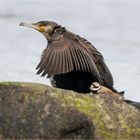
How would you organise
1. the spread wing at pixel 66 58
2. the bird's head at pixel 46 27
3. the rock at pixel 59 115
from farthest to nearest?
the bird's head at pixel 46 27 < the spread wing at pixel 66 58 < the rock at pixel 59 115

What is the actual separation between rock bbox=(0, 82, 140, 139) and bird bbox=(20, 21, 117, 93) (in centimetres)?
156

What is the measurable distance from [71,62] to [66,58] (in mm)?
129

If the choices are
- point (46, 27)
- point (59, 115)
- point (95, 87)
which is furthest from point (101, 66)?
point (59, 115)

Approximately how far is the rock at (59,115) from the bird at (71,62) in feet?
5.12

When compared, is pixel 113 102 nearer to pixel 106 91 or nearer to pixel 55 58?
pixel 106 91

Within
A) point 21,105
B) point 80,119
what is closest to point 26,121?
point 21,105

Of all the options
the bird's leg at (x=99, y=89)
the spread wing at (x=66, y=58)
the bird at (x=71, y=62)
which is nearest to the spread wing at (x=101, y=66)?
the bird at (x=71, y=62)

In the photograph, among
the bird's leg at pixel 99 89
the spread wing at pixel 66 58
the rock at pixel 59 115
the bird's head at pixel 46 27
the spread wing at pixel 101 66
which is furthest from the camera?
the bird's head at pixel 46 27

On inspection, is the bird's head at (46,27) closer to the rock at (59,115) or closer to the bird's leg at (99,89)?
the bird's leg at (99,89)

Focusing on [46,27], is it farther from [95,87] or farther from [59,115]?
[59,115]

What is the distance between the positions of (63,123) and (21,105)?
0.82 meters

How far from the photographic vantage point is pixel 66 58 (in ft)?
35.9

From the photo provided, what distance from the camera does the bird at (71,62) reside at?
10.8m

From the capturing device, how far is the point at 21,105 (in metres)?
8.96
